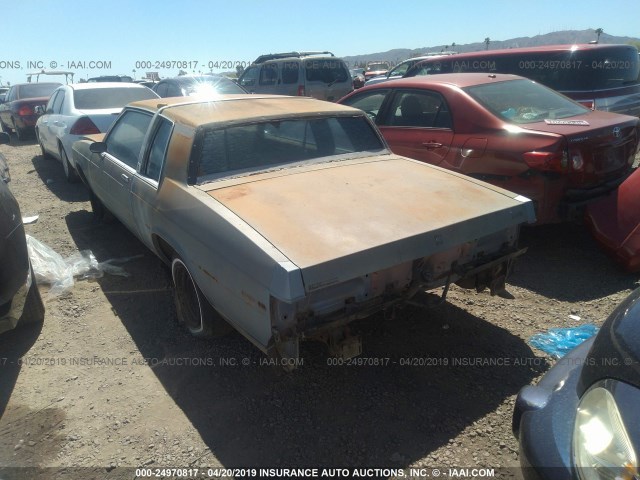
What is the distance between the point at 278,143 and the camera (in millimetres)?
3508

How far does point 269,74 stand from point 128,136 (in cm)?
917

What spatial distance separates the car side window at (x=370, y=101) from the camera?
18.5 feet

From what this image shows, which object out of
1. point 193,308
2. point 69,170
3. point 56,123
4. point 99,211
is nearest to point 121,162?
point 99,211

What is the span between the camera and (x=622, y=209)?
4.08 metres

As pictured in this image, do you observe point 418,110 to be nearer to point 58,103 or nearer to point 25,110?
point 58,103

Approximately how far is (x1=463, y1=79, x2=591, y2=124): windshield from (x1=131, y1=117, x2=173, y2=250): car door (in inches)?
116

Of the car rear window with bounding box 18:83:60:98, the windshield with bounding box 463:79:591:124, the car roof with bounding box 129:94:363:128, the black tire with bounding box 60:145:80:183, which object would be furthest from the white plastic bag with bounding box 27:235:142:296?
the car rear window with bounding box 18:83:60:98

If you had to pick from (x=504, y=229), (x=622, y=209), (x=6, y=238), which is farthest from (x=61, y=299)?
(x=622, y=209)

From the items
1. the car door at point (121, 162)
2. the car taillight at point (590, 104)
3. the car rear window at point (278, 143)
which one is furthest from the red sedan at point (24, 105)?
the car taillight at point (590, 104)

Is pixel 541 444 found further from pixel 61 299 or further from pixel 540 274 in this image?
pixel 61 299

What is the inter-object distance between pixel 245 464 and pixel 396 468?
733mm

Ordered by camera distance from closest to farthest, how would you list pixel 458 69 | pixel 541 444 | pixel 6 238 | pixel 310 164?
pixel 541 444 < pixel 6 238 < pixel 310 164 < pixel 458 69

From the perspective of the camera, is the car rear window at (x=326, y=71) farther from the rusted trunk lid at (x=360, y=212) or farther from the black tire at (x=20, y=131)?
the rusted trunk lid at (x=360, y=212)

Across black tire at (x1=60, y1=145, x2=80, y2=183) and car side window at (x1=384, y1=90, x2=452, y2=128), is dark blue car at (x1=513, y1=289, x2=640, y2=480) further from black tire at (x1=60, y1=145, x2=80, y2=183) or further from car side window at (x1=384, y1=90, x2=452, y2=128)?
black tire at (x1=60, y1=145, x2=80, y2=183)
